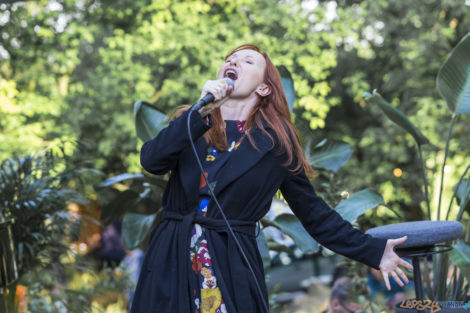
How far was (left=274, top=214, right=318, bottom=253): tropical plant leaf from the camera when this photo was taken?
340 cm

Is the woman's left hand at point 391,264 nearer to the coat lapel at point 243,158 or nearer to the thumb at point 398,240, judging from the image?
the thumb at point 398,240

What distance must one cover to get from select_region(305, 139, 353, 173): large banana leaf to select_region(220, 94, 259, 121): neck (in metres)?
1.89

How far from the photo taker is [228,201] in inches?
70.4

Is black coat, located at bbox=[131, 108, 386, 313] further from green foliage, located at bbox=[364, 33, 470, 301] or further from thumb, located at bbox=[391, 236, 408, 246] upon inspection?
green foliage, located at bbox=[364, 33, 470, 301]

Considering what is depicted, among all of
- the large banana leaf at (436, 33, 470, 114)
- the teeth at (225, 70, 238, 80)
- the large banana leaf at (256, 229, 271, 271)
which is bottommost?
the large banana leaf at (256, 229, 271, 271)

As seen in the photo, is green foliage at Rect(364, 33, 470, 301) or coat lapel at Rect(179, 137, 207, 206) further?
green foliage at Rect(364, 33, 470, 301)

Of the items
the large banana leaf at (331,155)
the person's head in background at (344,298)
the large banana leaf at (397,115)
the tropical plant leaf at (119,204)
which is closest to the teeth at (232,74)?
the large banana leaf at (397,115)

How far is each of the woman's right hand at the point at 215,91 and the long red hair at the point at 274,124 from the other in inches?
6.0

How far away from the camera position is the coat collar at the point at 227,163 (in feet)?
5.86

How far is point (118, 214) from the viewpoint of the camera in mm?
3918

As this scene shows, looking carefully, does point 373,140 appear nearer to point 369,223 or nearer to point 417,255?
point 369,223

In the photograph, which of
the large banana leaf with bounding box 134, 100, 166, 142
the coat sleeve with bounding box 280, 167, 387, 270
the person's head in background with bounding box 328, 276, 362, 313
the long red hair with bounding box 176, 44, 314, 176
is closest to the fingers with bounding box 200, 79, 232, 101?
the long red hair with bounding box 176, 44, 314, 176

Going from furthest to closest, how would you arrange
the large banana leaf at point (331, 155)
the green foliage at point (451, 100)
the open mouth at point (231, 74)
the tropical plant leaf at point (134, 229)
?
the large banana leaf at point (331, 155) < the tropical plant leaf at point (134, 229) < the green foliage at point (451, 100) < the open mouth at point (231, 74)

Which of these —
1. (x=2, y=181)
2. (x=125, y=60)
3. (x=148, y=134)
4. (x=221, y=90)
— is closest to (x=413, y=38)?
(x=125, y=60)
